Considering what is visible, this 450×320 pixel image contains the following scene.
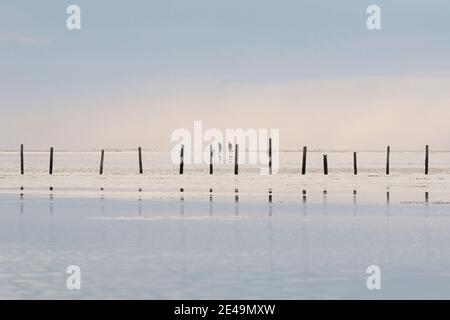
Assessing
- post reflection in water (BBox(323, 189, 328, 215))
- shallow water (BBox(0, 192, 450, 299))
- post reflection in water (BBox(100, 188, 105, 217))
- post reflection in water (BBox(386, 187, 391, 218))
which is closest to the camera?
shallow water (BBox(0, 192, 450, 299))

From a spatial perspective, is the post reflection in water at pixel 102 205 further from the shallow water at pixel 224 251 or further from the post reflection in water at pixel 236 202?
the post reflection in water at pixel 236 202

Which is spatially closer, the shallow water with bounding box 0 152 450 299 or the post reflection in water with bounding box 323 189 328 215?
the shallow water with bounding box 0 152 450 299

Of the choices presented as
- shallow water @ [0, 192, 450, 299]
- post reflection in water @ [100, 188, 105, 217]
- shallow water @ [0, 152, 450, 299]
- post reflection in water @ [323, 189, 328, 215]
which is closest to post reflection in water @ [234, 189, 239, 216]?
shallow water @ [0, 152, 450, 299]

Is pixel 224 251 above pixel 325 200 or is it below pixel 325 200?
above

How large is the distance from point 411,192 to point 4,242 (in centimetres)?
2082

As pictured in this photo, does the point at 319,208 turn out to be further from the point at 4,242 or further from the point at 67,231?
the point at 4,242

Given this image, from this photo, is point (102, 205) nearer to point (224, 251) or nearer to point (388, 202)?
point (388, 202)

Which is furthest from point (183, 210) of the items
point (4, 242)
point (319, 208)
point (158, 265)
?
point (158, 265)

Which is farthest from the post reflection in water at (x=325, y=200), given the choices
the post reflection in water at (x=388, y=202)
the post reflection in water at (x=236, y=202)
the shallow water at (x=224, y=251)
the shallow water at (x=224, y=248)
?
the post reflection in water at (x=236, y=202)

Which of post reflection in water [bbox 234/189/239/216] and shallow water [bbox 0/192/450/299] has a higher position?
shallow water [bbox 0/192/450/299]

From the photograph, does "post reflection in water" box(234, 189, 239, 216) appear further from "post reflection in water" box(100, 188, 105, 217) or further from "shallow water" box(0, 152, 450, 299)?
"post reflection in water" box(100, 188, 105, 217)

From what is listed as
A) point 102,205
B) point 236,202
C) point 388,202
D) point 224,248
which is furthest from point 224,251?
point 388,202

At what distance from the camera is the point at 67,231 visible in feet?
62.6
